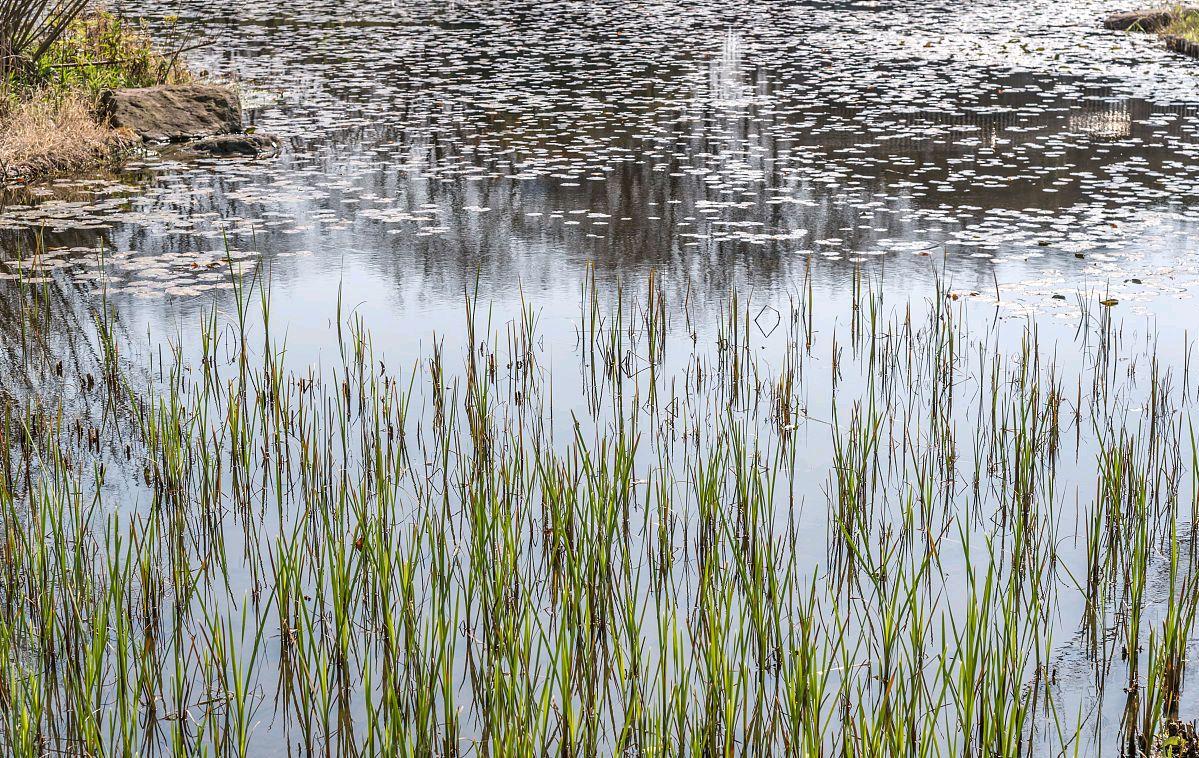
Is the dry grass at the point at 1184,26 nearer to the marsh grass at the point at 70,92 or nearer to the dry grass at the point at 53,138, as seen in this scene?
the marsh grass at the point at 70,92

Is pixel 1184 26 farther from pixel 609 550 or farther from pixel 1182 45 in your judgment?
pixel 609 550

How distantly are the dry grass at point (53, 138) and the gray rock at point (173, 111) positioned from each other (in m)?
0.22

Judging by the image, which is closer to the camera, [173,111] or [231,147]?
[231,147]

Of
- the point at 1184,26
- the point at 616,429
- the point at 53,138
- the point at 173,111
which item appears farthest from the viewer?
the point at 1184,26

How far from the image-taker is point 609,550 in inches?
127

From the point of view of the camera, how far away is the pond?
2965mm

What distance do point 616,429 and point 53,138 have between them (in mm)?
6774

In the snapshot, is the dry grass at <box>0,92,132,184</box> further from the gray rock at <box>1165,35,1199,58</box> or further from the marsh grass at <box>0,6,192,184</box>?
the gray rock at <box>1165,35,1199,58</box>

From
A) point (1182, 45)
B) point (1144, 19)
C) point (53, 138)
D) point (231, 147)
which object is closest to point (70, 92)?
point (53, 138)

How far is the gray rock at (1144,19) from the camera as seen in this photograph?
59.3ft

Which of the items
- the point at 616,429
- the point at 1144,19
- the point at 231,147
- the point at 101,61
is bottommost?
the point at 616,429

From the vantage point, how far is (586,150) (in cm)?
1049

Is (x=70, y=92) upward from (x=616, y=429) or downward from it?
upward

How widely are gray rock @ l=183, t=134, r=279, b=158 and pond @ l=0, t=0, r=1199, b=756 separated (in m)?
0.39
